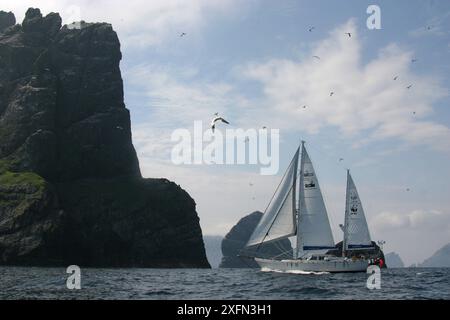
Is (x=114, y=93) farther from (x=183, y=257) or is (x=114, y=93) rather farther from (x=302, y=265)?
(x=302, y=265)

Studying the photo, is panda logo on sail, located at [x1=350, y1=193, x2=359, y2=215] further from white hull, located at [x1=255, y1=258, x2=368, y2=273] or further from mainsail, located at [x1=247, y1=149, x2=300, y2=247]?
mainsail, located at [x1=247, y1=149, x2=300, y2=247]

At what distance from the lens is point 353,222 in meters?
87.2

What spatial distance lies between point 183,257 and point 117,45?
271 ft

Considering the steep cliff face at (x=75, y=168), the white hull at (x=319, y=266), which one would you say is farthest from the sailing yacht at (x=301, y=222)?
the steep cliff face at (x=75, y=168)

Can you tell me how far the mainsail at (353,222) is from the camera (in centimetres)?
8706

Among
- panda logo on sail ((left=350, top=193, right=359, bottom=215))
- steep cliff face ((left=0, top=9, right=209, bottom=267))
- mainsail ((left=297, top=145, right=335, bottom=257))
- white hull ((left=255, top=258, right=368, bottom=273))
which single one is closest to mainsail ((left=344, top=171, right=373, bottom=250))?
panda logo on sail ((left=350, top=193, right=359, bottom=215))

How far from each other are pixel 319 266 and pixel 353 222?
11349 millimetres

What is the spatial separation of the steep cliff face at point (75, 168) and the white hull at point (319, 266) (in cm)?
6649

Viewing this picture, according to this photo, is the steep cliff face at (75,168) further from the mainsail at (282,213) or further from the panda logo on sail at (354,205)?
the panda logo on sail at (354,205)

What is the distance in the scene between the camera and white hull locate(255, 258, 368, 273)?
8000 cm

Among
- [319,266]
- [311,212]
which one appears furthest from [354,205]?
[319,266]

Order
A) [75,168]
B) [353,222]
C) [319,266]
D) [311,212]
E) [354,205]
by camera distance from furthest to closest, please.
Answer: [75,168], [353,222], [354,205], [319,266], [311,212]

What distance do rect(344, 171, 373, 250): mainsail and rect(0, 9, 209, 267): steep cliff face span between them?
74.5 m

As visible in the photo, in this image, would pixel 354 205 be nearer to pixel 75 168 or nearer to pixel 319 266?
pixel 319 266
